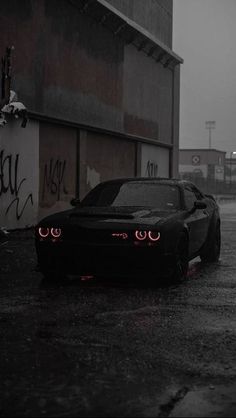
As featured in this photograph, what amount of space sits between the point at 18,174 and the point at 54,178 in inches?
78.0

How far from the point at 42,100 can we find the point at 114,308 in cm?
1014

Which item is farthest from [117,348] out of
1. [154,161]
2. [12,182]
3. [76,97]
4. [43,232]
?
[154,161]

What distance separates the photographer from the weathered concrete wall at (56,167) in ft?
52.9

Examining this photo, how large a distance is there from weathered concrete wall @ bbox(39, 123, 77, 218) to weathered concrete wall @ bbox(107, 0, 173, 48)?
6.10 meters

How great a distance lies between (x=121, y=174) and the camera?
2116 centimetres


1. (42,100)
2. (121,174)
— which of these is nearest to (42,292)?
(42,100)

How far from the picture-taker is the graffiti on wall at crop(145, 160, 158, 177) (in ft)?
77.3

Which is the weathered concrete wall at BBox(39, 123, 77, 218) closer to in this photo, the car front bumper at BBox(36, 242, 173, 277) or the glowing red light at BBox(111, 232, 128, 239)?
the car front bumper at BBox(36, 242, 173, 277)

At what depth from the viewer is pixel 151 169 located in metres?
24.0

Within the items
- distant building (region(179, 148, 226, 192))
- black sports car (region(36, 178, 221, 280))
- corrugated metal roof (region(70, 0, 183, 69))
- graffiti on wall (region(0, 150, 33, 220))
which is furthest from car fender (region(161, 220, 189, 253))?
distant building (region(179, 148, 226, 192))

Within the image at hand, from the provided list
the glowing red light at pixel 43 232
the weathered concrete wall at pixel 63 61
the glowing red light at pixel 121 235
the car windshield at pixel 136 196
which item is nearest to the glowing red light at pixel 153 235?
the glowing red light at pixel 121 235

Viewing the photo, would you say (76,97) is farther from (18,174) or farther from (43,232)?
(43,232)

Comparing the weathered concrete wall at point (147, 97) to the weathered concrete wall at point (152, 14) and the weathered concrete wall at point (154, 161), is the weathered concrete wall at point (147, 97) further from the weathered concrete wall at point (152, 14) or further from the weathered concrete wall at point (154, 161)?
the weathered concrete wall at point (152, 14)

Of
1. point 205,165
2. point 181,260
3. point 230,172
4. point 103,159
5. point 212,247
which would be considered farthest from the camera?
point 230,172
